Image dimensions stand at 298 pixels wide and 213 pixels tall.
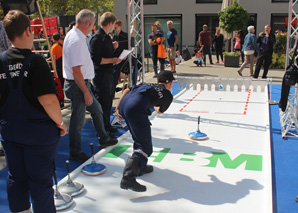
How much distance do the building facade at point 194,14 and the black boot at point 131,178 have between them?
806 inches

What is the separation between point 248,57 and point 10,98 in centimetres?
1136

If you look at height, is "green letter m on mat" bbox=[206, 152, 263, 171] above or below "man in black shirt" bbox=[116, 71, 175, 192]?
below

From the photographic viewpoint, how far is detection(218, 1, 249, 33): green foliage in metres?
15.5

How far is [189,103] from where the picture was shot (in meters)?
8.02

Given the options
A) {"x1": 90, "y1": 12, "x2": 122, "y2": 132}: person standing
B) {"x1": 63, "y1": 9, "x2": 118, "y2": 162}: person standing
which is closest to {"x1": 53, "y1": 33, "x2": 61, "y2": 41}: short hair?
{"x1": 90, "y1": 12, "x2": 122, "y2": 132}: person standing

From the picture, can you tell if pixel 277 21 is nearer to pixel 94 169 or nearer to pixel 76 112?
pixel 76 112

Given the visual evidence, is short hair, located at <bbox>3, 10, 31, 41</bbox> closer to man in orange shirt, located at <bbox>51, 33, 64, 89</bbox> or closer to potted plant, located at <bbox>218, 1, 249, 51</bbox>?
man in orange shirt, located at <bbox>51, 33, 64, 89</bbox>

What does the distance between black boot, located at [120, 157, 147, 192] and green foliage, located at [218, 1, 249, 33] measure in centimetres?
1376

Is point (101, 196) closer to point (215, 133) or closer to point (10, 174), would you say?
point (10, 174)

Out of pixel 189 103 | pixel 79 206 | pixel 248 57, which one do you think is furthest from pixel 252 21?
pixel 79 206

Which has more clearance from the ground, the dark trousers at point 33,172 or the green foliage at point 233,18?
the green foliage at point 233,18

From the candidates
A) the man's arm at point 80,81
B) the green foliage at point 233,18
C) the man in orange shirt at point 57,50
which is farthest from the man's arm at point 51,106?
the green foliage at point 233,18

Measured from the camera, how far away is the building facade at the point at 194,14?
21.5 m

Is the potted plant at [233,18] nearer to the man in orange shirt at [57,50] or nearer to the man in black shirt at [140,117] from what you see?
the man in orange shirt at [57,50]
